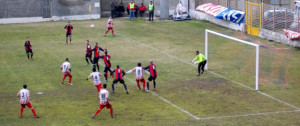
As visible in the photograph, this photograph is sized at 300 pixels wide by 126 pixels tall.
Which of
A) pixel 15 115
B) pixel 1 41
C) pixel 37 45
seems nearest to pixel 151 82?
pixel 15 115

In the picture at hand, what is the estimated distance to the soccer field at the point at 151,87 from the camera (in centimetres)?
2244

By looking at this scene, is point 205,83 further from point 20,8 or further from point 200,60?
point 20,8

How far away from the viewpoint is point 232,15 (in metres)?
45.2

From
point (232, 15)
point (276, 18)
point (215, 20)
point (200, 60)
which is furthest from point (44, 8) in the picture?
point (200, 60)

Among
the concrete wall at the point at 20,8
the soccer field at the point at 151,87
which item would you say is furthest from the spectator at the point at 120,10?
the soccer field at the point at 151,87

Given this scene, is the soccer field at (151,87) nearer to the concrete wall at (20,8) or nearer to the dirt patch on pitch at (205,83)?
the dirt patch on pitch at (205,83)

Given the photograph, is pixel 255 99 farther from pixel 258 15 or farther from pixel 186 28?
pixel 186 28

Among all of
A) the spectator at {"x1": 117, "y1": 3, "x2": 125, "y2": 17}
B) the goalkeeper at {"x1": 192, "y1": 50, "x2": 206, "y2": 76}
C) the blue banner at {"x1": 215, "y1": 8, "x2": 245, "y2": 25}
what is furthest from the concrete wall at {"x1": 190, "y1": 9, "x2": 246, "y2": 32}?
the goalkeeper at {"x1": 192, "y1": 50, "x2": 206, "y2": 76}

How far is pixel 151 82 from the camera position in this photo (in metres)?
29.0

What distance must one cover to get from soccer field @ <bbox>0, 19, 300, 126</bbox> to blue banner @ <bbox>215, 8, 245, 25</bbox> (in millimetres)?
1232

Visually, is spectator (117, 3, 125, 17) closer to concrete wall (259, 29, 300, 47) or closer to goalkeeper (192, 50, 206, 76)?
concrete wall (259, 29, 300, 47)

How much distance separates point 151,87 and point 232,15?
19.7 metres

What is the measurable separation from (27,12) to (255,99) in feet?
108

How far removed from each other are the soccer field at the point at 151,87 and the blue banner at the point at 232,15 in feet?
4.04
